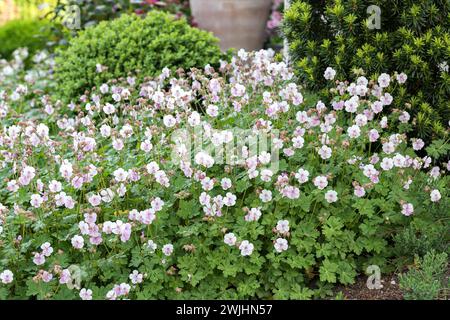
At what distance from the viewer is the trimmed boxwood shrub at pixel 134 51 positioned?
5.93 metres

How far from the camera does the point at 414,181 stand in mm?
4031

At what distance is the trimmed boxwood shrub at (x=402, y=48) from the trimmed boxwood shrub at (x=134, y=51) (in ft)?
4.99

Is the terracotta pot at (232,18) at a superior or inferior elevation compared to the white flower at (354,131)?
inferior

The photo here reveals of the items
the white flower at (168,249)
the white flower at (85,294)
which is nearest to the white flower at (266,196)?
the white flower at (168,249)

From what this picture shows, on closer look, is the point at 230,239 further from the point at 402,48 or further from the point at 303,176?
the point at 402,48

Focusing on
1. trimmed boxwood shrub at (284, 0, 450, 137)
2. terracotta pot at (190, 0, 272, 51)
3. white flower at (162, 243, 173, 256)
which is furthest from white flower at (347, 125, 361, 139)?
terracotta pot at (190, 0, 272, 51)

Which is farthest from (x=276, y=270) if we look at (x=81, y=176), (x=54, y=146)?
(x=54, y=146)

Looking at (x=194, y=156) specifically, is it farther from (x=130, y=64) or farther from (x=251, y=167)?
(x=130, y=64)

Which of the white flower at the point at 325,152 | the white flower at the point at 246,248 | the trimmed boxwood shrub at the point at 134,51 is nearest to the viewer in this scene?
the white flower at the point at 246,248

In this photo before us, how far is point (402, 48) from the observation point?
4.35 metres

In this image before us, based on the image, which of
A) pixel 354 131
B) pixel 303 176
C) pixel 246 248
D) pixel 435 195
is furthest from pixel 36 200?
pixel 435 195

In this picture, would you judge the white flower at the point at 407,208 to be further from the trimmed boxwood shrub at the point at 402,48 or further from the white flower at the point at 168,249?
the white flower at the point at 168,249

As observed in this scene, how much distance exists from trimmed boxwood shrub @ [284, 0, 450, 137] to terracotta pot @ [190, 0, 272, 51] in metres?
2.97

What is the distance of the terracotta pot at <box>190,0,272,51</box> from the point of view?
7.52 metres
